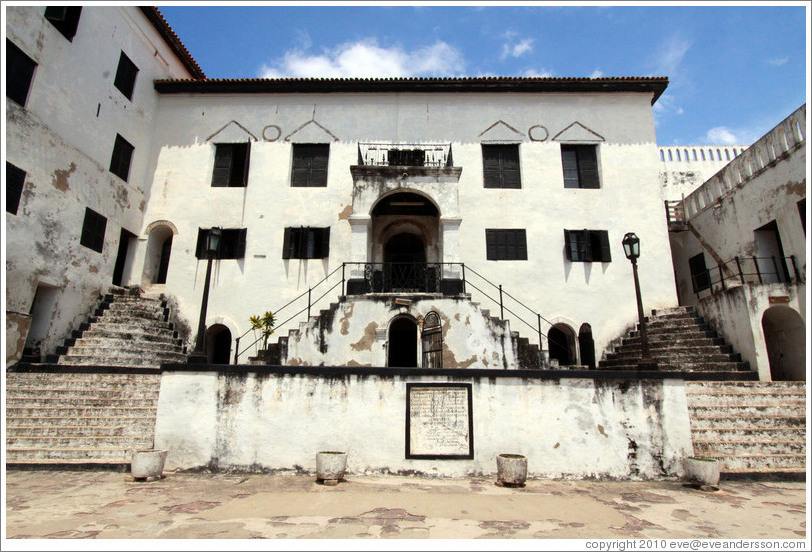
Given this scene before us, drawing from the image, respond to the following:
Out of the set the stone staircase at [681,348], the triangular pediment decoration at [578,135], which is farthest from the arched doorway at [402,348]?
the triangular pediment decoration at [578,135]

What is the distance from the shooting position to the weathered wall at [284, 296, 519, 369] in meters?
11.9

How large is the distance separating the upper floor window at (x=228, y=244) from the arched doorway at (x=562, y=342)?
11.9 metres

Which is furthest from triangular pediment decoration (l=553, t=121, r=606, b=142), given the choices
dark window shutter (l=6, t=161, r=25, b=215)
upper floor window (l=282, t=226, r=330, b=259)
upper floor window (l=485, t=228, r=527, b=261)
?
dark window shutter (l=6, t=161, r=25, b=215)

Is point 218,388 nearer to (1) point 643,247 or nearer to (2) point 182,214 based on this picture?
(2) point 182,214

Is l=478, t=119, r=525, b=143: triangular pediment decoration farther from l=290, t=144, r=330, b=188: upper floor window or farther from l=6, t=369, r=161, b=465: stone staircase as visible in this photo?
l=6, t=369, r=161, b=465: stone staircase

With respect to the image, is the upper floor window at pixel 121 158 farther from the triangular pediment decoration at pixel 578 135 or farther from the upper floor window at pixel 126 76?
the triangular pediment decoration at pixel 578 135

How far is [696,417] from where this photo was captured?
9336mm

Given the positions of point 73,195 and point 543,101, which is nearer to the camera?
point 73,195

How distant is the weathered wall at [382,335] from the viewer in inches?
469

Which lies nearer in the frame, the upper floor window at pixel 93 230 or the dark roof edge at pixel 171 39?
the upper floor window at pixel 93 230

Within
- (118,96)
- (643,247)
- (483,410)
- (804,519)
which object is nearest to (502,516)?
(483,410)

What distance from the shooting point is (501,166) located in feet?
55.9

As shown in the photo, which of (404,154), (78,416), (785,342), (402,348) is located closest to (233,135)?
(404,154)

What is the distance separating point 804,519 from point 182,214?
61.8 ft
